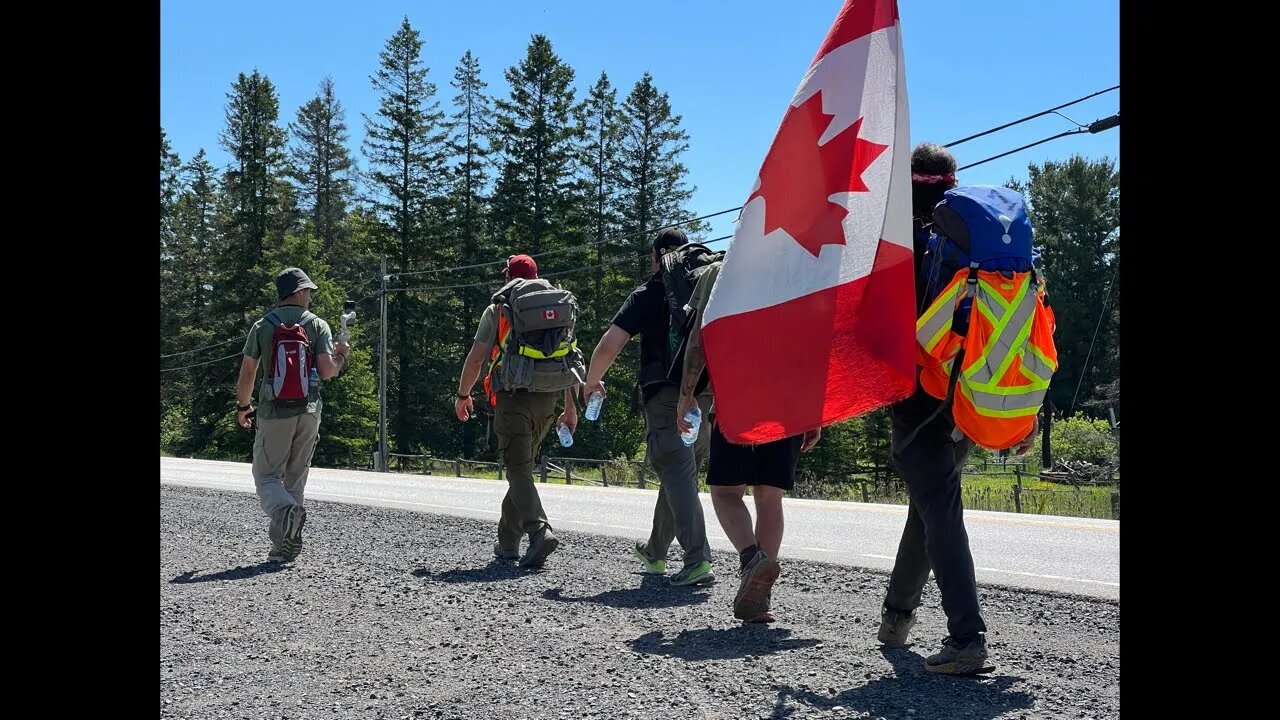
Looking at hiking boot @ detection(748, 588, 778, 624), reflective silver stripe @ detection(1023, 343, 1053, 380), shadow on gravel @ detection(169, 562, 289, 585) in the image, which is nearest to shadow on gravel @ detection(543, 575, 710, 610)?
hiking boot @ detection(748, 588, 778, 624)

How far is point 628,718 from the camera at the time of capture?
413 cm

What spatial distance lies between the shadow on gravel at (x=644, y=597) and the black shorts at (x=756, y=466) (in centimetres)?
103

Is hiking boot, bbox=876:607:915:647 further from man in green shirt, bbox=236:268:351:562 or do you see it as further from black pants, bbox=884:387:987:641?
man in green shirt, bbox=236:268:351:562

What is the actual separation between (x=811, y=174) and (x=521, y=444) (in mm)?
4415

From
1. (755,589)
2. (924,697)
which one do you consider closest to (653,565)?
(755,589)

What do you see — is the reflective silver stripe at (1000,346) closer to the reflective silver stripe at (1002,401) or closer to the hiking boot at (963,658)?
the reflective silver stripe at (1002,401)

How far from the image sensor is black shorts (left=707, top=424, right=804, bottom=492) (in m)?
5.84

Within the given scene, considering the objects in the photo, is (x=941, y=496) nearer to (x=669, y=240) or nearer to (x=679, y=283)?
(x=679, y=283)

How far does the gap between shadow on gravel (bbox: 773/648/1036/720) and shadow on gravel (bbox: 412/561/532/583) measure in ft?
11.2

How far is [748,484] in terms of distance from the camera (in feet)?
19.3

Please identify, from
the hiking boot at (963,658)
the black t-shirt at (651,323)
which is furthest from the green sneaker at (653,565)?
the hiking boot at (963,658)
